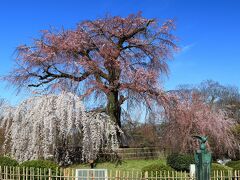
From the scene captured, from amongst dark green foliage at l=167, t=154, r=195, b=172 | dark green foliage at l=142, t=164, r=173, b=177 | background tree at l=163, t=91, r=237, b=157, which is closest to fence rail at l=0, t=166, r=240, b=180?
dark green foliage at l=142, t=164, r=173, b=177

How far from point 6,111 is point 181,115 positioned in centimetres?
1013

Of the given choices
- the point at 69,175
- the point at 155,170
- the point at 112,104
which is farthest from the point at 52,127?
the point at 155,170

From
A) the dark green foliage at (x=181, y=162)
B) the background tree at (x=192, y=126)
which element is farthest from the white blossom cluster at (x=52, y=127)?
the background tree at (x=192, y=126)

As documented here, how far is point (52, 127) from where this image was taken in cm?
2028

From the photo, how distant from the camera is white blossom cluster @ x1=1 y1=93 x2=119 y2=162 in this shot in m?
20.4

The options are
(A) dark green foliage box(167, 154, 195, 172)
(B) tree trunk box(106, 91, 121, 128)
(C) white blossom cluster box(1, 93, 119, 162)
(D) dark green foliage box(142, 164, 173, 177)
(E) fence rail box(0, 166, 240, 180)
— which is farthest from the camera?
(B) tree trunk box(106, 91, 121, 128)

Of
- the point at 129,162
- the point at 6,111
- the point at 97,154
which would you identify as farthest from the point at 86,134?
the point at 6,111

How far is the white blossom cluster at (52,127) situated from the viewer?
20.4 metres

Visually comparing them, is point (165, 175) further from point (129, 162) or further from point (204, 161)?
point (129, 162)

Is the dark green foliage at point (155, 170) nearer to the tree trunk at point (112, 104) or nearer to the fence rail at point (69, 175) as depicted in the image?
the fence rail at point (69, 175)

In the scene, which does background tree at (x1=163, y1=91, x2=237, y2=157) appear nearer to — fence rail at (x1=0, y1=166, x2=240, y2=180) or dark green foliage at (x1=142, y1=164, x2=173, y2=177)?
fence rail at (x1=0, y1=166, x2=240, y2=180)

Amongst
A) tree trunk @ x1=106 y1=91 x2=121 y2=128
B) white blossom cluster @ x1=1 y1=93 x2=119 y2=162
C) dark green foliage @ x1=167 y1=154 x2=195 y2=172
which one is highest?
tree trunk @ x1=106 y1=91 x2=121 y2=128

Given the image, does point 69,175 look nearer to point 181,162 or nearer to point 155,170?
point 155,170

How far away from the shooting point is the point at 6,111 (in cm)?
2202
